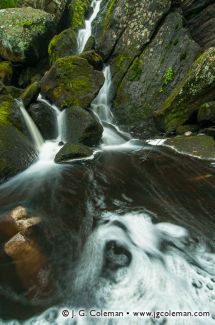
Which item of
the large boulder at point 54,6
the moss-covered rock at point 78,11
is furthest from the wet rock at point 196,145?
the large boulder at point 54,6

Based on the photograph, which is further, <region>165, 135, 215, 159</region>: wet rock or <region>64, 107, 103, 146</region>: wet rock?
<region>64, 107, 103, 146</region>: wet rock

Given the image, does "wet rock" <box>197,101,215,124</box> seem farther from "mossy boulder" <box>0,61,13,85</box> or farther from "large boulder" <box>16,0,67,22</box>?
"large boulder" <box>16,0,67,22</box>

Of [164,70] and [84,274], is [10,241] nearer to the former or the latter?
[84,274]

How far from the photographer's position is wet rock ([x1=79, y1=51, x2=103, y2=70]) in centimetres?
1277

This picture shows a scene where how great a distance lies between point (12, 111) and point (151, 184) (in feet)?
17.2

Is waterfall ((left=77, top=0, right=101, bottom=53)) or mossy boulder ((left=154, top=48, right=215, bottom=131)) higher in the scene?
waterfall ((left=77, top=0, right=101, bottom=53))

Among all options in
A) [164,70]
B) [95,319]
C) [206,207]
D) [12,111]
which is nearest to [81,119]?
[12,111]

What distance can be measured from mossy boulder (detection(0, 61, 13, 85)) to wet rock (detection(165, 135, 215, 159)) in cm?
858

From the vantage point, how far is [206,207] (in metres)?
6.00

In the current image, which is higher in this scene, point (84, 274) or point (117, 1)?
point (117, 1)

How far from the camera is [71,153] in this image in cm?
937

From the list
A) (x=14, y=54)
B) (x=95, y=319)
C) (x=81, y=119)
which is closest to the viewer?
(x=95, y=319)

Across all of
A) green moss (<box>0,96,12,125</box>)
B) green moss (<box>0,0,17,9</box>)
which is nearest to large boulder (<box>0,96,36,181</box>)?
green moss (<box>0,96,12,125</box>)

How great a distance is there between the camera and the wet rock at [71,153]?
367 inches
